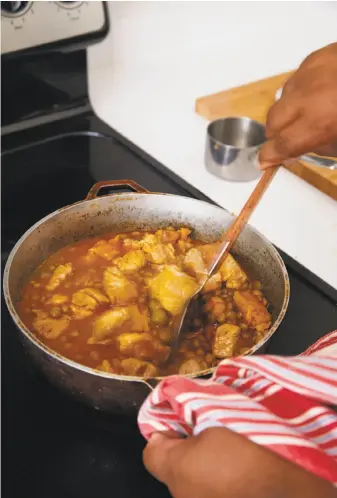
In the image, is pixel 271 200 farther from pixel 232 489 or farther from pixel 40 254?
pixel 232 489

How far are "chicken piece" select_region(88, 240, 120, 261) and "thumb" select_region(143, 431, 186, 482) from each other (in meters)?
0.43

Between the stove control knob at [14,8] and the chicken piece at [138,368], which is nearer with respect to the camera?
the chicken piece at [138,368]

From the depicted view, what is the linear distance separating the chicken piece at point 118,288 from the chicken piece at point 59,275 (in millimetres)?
59

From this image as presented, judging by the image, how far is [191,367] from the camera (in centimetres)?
70

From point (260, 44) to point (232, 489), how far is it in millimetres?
1154

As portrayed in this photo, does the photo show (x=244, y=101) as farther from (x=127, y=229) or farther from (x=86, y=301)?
(x=86, y=301)

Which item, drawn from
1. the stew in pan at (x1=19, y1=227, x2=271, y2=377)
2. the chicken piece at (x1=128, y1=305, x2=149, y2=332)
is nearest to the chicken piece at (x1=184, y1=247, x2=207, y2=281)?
the stew in pan at (x1=19, y1=227, x2=271, y2=377)

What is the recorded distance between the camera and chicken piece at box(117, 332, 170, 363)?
2.42ft

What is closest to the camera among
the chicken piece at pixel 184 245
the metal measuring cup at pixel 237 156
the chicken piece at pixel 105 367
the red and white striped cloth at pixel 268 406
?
the red and white striped cloth at pixel 268 406

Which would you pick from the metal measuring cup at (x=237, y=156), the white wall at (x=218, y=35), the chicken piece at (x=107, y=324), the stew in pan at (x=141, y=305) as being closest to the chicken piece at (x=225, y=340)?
the stew in pan at (x=141, y=305)

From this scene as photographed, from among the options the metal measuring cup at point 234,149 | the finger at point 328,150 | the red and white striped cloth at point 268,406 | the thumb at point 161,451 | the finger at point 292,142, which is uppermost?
the finger at point 292,142

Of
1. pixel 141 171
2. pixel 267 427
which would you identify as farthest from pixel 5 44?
pixel 267 427

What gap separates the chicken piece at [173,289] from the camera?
31.0 inches

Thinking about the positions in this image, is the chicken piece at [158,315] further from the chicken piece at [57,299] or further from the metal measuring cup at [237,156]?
the metal measuring cup at [237,156]
